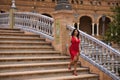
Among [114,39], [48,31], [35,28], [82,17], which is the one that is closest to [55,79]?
[48,31]

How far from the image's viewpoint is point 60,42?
8805mm

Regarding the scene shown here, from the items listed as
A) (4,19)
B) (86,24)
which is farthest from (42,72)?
(86,24)

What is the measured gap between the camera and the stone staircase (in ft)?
22.6

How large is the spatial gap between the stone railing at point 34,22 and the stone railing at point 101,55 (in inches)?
62.6

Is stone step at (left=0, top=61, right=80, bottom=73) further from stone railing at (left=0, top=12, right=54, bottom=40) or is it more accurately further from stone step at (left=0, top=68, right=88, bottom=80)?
stone railing at (left=0, top=12, right=54, bottom=40)

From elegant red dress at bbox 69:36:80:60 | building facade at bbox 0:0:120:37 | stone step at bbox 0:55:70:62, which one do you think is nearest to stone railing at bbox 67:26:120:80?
stone step at bbox 0:55:70:62

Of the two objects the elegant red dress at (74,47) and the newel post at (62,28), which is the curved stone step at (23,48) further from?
the elegant red dress at (74,47)

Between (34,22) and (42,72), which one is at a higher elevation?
(34,22)

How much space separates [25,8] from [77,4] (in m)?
7.30

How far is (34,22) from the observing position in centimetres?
1081

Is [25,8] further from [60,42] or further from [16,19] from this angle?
[60,42]

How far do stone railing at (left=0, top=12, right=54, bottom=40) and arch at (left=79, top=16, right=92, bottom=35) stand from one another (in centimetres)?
2827

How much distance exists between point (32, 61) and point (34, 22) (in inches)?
132

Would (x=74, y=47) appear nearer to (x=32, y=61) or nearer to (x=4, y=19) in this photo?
(x=32, y=61)
